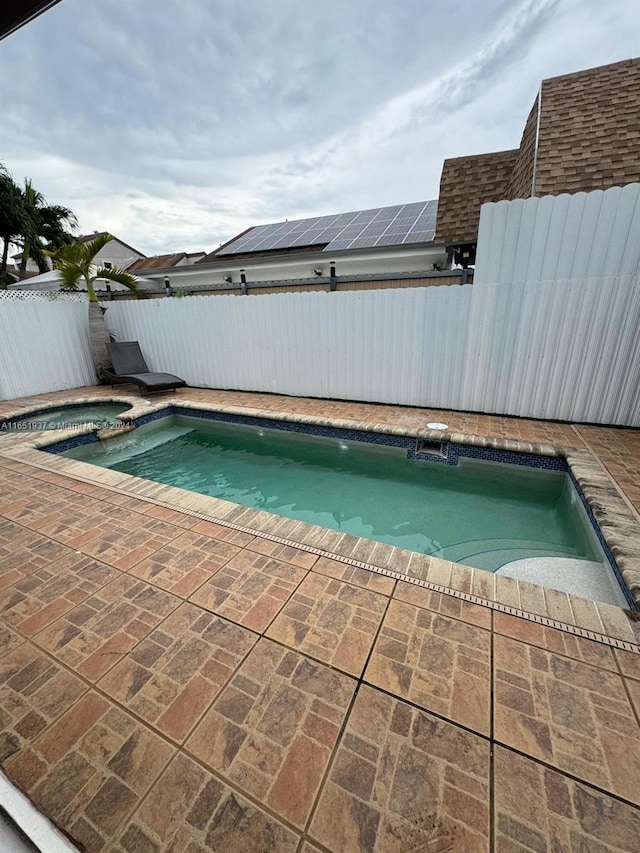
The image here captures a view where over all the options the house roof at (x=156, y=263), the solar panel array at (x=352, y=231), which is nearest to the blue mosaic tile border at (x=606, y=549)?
the solar panel array at (x=352, y=231)

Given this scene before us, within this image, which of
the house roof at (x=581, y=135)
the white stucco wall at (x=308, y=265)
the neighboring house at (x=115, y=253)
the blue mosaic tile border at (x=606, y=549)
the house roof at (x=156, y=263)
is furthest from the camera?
the neighboring house at (x=115, y=253)

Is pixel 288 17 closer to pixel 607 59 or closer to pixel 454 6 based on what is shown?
pixel 454 6

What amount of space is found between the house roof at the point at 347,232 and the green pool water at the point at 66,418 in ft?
24.0

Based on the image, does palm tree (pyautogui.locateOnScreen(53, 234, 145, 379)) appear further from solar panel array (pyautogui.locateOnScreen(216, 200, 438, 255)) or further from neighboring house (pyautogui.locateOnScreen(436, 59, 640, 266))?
neighboring house (pyautogui.locateOnScreen(436, 59, 640, 266))

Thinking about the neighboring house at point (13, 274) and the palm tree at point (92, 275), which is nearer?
the palm tree at point (92, 275)

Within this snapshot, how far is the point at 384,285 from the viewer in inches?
328

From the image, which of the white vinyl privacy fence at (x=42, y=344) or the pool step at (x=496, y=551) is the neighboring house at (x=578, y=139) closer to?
the pool step at (x=496, y=551)

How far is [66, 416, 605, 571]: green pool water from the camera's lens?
3.28m

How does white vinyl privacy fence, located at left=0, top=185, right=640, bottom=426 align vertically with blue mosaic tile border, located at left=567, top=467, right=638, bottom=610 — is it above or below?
above

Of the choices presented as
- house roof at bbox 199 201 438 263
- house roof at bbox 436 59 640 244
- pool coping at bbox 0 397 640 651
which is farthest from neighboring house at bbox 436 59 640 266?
pool coping at bbox 0 397 640 651

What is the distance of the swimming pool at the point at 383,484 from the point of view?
3275mm

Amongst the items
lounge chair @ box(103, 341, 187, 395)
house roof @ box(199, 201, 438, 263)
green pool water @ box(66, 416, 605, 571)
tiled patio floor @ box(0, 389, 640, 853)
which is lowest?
green pool water @ box(66, 416, 605, 571)

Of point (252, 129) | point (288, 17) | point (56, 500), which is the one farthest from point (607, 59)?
point (56, 500)

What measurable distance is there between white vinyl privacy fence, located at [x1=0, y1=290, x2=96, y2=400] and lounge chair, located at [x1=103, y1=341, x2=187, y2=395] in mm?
757
